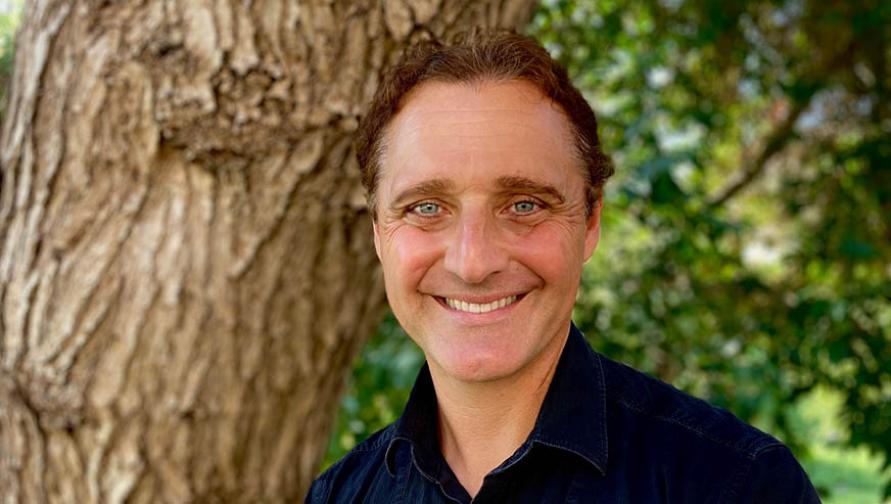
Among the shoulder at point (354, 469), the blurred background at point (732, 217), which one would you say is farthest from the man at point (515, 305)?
the blurred background at point (732, 217)

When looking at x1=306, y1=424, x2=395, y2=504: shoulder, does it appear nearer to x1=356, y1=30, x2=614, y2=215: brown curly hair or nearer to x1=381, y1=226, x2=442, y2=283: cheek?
x1=381, y1=226, x2=442, y2=283: cheek

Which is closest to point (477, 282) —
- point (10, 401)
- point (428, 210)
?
point (428, 210)

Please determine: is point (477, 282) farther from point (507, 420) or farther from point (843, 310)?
point (843, 310)

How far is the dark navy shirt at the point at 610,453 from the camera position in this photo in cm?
172

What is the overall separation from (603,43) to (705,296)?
1.06 metres

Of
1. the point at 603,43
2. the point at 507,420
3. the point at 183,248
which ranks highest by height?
the point at 603,43

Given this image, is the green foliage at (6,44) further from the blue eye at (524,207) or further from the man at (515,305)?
the blue eye at (524,207)

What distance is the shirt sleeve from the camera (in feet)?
5.56

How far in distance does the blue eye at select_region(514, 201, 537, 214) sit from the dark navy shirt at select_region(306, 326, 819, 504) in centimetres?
29

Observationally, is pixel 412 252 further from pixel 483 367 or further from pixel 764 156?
pixel 764 156

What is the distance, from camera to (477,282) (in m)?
1.83

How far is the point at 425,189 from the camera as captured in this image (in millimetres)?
1854

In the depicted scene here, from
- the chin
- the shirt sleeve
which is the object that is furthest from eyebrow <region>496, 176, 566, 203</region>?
the shirt sleeve

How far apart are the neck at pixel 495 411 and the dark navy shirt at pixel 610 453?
0.10ft
